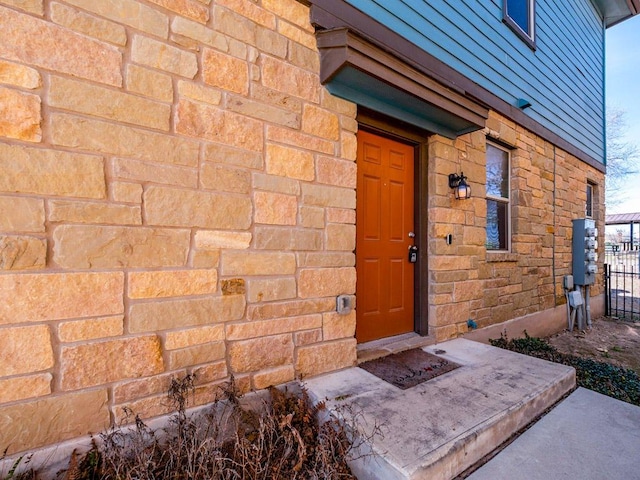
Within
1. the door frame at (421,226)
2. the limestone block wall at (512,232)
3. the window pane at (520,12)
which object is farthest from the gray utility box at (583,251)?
the door frame at (421,226)

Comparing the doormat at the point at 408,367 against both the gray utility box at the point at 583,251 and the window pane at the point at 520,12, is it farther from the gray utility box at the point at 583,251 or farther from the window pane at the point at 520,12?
the window pane at the point at 520,12

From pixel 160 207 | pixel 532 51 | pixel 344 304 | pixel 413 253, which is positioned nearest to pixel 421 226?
pixel 413 253

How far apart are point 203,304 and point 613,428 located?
2790 mm

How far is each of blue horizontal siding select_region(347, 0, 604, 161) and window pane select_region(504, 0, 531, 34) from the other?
22cm

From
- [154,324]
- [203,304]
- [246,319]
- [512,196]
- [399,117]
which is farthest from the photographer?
[512,196]

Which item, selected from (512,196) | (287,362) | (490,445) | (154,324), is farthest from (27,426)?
(512,196)

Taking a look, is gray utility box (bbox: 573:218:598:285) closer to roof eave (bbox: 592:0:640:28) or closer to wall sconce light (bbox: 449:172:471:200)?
wall sconce light (bbox: 449:172:471:200)

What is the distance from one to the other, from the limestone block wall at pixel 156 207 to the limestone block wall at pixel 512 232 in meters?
1.39

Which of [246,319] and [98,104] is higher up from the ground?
[98,104]

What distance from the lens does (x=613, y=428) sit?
1994mm

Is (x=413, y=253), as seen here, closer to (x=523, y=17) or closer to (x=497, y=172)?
(x=497, y=172)

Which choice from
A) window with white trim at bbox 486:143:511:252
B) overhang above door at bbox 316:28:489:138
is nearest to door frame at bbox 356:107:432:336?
overhang above door at bbox 316:28:489:138

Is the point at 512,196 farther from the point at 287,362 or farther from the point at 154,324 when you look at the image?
the point at 154,324

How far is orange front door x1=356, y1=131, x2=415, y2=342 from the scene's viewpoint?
2822 mm
